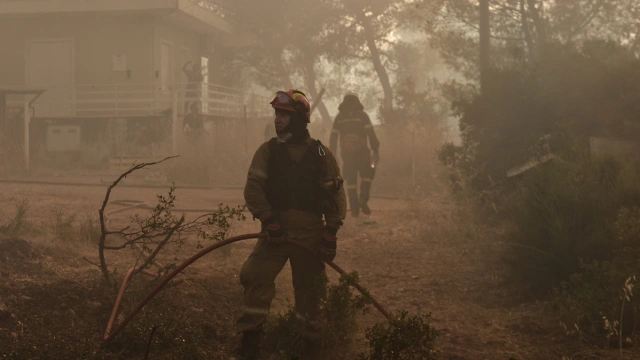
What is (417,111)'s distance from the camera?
2394 cm

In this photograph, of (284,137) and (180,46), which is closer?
(284,137)

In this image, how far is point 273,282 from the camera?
467 centimetres

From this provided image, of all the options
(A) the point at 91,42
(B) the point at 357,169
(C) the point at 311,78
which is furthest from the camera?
(C) the point at 311,78

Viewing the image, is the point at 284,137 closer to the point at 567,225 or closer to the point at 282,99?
the point at 282,99

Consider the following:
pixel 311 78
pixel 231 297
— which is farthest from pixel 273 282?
pixel 311 78

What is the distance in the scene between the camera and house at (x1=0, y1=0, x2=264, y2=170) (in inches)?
854

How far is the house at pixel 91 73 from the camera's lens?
71.2ft

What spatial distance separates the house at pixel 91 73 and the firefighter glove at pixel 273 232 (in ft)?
56.8

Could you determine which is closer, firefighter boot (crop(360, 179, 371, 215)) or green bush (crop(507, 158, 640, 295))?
green bush (crop(507, 158, 640, 295))

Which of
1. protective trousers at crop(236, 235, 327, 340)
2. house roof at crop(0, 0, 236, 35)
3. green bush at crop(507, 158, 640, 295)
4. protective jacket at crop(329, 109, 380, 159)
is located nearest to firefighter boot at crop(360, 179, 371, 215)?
protective jacket at crop(329, 109, 380, 159)

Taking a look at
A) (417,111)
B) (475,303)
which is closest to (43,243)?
(475,303)

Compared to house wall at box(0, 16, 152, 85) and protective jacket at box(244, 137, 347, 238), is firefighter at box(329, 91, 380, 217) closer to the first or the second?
protective jacket at box(244, 137, 347, 238)

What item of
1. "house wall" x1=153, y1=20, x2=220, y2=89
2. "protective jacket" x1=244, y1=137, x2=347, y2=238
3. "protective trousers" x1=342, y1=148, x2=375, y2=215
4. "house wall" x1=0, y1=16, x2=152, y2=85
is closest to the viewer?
"protective jacket" x1=244, y1=137, x2=347, y2=238

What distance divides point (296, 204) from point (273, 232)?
32 cm
